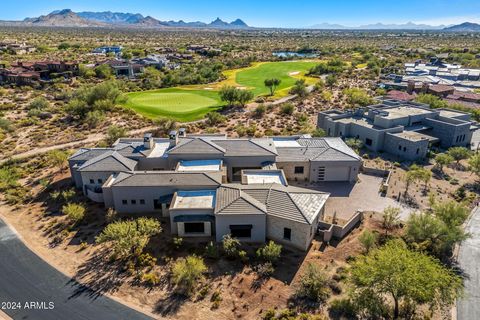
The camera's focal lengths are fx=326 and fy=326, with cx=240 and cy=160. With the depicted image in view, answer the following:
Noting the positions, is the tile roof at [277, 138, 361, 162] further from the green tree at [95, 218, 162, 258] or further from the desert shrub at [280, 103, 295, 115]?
the desert shrub at [280, 103, 295, 115]

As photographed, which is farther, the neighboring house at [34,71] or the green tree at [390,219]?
the neighboring house at [34,71]

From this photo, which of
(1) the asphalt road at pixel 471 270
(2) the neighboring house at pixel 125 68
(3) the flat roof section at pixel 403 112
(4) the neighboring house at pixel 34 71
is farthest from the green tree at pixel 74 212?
(2) the neighboring house at pixel 125 68

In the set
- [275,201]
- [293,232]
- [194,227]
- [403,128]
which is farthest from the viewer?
[403,128]

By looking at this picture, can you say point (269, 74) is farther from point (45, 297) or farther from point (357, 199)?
point (45, 297)

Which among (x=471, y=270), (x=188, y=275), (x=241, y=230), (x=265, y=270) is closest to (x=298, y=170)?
(x=241, y=230)

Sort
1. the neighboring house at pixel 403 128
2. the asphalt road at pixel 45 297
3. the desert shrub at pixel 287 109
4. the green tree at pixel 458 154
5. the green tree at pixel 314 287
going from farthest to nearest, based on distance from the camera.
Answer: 1. the desert shrub at pixel 287 109
2. the neighboring house at pixel 403 128
3. the green tree at pixel 458 154
4. the green tree at pixel 314 287
5. the asphalt road at pixel 45 297

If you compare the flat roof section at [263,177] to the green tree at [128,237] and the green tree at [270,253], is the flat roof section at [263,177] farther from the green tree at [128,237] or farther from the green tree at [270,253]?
the green tree at [128,237]
